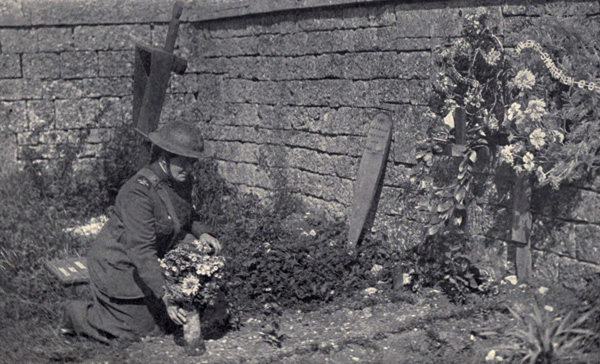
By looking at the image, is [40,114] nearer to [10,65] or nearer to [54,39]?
[10,65]

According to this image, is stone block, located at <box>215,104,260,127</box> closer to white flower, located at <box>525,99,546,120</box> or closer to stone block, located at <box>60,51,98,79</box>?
stone block, located at <box>60,51,98,79</box>

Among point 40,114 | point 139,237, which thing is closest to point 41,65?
point 40,114

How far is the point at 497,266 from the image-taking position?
5957mm

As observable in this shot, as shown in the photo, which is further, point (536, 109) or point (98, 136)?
point (98, 136)

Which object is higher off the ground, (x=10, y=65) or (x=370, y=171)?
(x=10, y=65)

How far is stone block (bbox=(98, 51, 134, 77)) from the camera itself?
9.76 metres

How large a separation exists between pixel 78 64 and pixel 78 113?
63 cm

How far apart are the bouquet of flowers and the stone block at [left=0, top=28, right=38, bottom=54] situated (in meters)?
5.44

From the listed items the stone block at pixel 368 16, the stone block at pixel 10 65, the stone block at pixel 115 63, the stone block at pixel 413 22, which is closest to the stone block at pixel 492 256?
the stone block at pixel 413 22

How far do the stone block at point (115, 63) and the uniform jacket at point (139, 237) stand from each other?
468 cm

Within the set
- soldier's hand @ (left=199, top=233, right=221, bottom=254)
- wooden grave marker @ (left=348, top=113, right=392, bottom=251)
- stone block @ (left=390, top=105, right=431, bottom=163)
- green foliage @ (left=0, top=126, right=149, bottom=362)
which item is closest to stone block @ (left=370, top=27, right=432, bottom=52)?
stone block @ (left=390, top=105, right=431, bottom=163)

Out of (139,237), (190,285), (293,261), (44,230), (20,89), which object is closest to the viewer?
(190,285)

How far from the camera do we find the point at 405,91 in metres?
6.73

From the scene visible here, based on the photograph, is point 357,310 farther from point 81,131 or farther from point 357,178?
point 81,131
